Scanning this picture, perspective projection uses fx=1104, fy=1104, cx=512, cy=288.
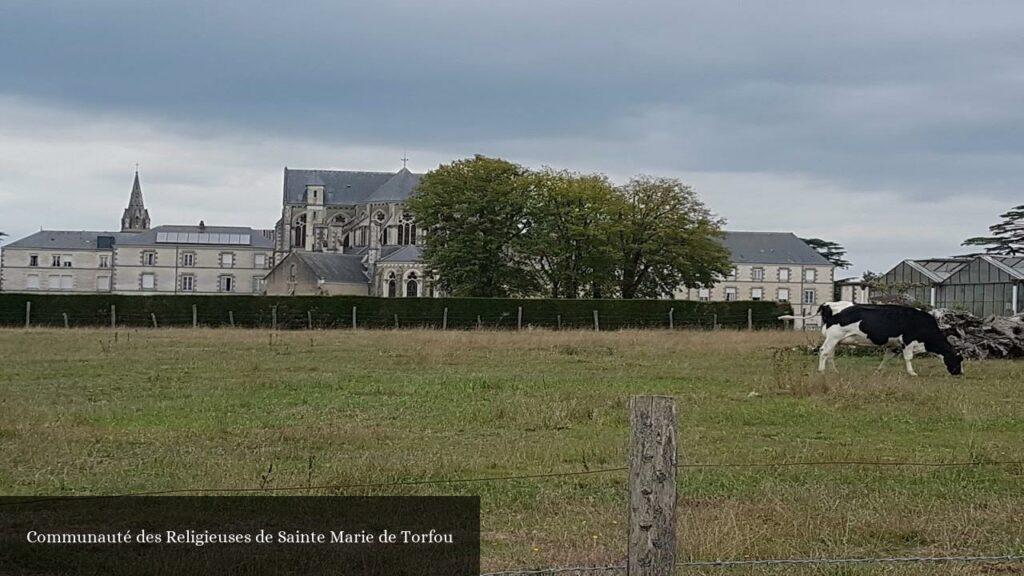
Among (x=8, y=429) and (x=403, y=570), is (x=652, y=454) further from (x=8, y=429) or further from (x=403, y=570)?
(x=8, y=429)

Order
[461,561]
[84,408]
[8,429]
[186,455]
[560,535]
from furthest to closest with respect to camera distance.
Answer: [84,408] < [8,429] < [186,455] < [560,535] < [461,561]

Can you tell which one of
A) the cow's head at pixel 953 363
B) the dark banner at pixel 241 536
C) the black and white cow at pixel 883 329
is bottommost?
the dark banner at pixel 241 536

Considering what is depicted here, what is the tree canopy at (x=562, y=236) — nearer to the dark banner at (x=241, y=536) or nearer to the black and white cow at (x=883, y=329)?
the black and white cow at (x=883, y=329)

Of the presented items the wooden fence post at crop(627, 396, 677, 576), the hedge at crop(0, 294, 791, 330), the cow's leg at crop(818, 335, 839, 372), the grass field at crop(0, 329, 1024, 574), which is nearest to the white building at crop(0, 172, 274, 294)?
the hedge at crop(0, 294, 791, 330)

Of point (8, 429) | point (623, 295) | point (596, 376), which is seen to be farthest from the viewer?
point (623, 295)

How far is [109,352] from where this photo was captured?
23.8 metres

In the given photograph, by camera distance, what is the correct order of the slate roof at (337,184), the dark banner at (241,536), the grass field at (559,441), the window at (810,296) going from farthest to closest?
the slate roof at (337,184)
the window at (810,296)
the grass field at (559,441)
the dark banner at (241,536)

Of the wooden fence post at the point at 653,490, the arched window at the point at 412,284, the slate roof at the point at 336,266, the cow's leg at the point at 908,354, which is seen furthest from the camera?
the slate roof at the point at 336,266

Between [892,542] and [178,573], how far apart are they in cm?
434

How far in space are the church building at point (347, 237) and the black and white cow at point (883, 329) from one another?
6961 cm

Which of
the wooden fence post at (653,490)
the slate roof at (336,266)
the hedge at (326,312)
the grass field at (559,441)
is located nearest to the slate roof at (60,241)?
the slate roof at (336,266)

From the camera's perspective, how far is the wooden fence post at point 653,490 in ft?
16.1

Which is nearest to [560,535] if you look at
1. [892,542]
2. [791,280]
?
[892,542]

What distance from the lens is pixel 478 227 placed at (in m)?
69.9
